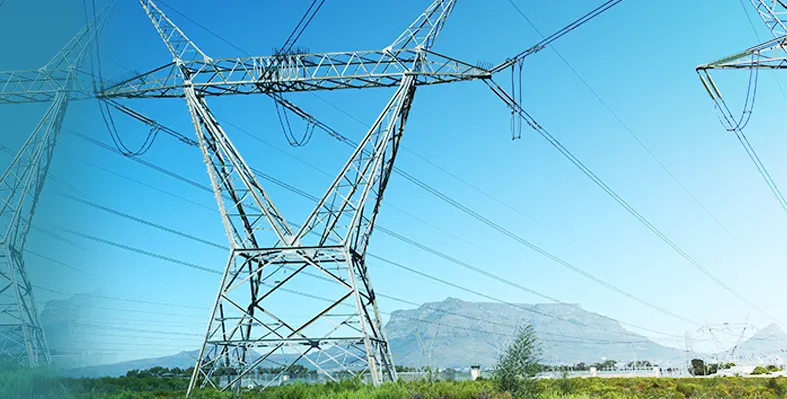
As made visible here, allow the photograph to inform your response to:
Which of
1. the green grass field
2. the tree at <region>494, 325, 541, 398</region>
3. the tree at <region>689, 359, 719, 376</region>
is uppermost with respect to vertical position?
the tree at <region>689, 359, 719, 376</region>

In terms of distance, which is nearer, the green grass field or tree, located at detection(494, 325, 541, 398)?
the green grass field

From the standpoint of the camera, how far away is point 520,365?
713 inches

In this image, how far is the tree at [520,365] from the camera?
17844mm

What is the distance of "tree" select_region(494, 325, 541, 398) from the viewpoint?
A: 58.5ft

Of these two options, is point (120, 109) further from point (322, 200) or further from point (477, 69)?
point (477, 69)

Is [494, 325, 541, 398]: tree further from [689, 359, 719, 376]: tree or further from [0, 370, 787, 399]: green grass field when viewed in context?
[689, 359, 719, 376]: tree

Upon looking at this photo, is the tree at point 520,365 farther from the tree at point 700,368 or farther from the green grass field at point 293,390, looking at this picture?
the tree at point 700,368

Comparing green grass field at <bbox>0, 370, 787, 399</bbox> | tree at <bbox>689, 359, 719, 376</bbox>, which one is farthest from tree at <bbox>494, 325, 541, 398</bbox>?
tree at <bbox>689, 359, 719, 376</bbox>

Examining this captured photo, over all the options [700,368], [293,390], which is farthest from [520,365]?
[700,368]

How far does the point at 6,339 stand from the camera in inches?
176

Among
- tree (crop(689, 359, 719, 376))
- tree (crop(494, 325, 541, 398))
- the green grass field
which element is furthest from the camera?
tree (crop(689, 359, 719, 376))

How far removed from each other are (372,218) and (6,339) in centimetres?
1651

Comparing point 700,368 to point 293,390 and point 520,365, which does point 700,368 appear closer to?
point 520,365

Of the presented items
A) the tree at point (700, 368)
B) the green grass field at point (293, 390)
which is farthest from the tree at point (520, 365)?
the tree at point (700, 368)
